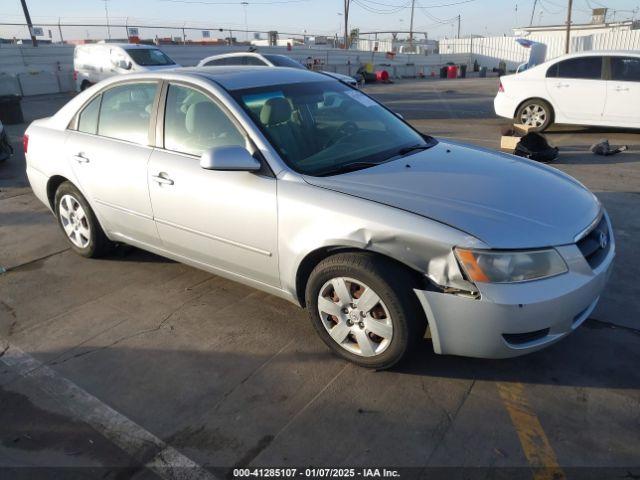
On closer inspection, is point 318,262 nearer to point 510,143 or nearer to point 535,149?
point 535,149

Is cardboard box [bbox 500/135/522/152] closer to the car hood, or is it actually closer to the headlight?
the car hood

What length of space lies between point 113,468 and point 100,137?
2.74 metres

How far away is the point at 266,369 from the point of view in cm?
307

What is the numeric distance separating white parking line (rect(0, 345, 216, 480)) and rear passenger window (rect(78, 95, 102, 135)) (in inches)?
75.6


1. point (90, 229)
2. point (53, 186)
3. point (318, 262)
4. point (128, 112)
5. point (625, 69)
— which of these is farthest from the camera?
point (625, 69)

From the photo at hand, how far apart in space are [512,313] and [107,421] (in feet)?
7.08

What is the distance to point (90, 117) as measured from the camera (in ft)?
14.2

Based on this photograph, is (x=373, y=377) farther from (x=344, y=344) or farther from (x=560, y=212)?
(x=560, y=212)

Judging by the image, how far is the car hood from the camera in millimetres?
2607

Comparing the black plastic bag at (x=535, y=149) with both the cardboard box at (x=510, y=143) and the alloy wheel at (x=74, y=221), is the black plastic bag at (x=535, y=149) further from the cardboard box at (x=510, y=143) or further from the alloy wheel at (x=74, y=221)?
the alloy wheel at (x=74, y=221)

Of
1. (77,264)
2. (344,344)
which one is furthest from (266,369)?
(77,264)

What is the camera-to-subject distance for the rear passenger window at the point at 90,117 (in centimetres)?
429

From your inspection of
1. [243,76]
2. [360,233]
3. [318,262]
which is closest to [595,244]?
[360,233]

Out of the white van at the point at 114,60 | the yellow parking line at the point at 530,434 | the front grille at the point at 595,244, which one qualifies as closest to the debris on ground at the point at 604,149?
the front grille at the point at 595,244
